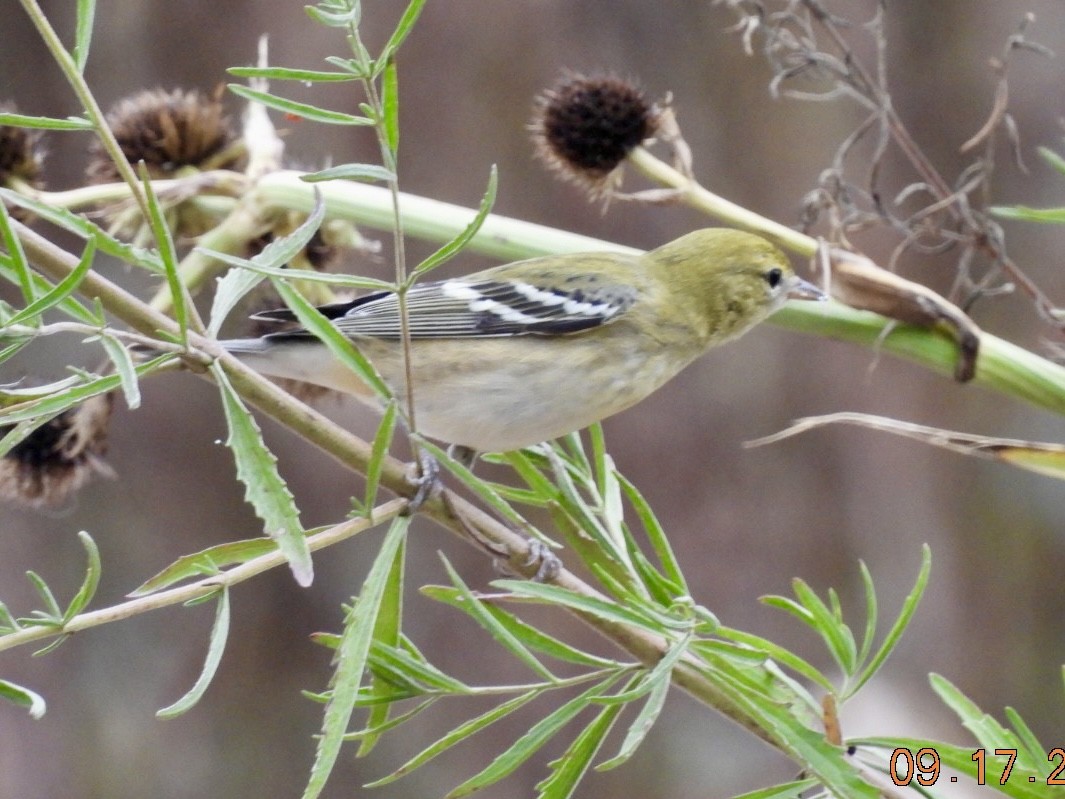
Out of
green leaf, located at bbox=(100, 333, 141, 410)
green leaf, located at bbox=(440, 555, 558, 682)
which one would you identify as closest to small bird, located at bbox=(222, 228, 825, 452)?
green leaf, located at bbox=(440, 555, 558, 682)

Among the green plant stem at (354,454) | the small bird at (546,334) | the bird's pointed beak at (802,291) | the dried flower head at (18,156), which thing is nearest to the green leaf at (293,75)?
the green plant stem at (354,454)

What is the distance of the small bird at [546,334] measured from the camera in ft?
2.97

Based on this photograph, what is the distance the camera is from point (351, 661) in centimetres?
47

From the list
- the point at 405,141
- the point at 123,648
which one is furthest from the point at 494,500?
the point at 123,648

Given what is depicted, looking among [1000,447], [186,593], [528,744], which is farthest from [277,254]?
[1000,447]

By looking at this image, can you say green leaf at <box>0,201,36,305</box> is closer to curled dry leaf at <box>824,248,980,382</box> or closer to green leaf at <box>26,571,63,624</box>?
green leaf at <box>26,571,63,624</box>

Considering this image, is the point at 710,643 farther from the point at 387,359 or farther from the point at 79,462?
the point at 79,462

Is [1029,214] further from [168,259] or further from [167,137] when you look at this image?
[167,137]

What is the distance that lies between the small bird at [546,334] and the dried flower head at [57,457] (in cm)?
17

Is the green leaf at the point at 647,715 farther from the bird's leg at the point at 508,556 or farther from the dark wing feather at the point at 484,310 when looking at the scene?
the dark wing feather at the point at 484,310

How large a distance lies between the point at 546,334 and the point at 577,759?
0.53 meters

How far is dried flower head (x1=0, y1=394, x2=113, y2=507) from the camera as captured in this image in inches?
38.5

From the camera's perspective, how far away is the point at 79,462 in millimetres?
1029

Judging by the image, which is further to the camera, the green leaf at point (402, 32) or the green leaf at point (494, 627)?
the green leaf at point (494, 627)
